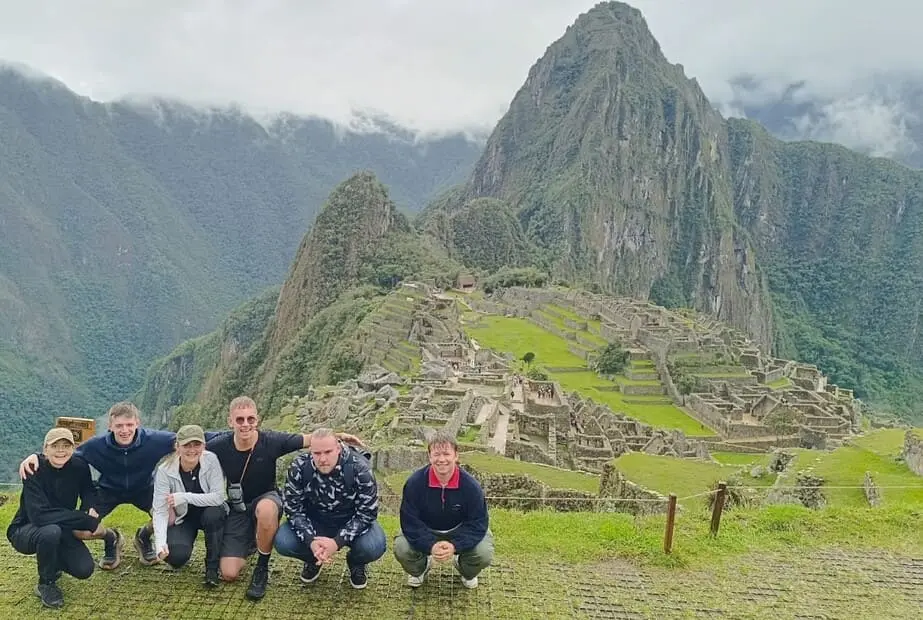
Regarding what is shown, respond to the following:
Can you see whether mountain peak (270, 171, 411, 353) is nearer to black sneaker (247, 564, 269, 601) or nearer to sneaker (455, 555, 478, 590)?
black sneaker (247, 564, 269, 601)

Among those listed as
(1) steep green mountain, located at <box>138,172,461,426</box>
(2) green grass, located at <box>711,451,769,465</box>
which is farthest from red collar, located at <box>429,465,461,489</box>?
(1) steep green mountain, located at <box>138,172,461,426</box>

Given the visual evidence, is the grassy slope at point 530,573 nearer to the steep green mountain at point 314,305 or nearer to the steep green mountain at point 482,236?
the steep green mountain at point 314,305

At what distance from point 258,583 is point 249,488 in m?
0.84

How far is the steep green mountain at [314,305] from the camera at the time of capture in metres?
59.7

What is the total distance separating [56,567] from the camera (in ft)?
19.8

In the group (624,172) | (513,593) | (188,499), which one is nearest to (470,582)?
(513,593)

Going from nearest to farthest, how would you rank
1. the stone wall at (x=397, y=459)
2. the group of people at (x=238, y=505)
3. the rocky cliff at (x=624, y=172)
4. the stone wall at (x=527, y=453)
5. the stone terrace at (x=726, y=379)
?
the group of people at (x=238, y=505)
the stone wall at (x=397, y=459)
the stone wall at (x=527, y=453)
the stone terrace at (x=726, y=379)
the rocky cliff at (x=624, y=172)

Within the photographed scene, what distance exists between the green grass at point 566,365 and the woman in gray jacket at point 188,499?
26.5 m

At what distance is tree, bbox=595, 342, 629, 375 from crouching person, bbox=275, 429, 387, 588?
113 ft

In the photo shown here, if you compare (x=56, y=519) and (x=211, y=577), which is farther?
(x=211, y=577)

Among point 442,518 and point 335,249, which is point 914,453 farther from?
point 335,249

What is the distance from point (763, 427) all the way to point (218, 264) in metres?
173

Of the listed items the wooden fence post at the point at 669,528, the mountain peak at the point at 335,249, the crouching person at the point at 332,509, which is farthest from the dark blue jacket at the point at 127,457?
the mountain peak at the point at 335,249

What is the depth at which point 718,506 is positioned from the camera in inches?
292
